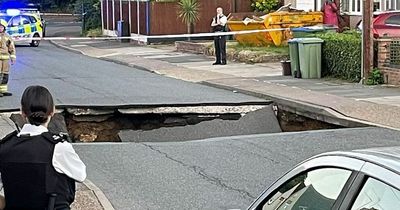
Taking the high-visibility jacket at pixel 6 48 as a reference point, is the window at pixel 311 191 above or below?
below

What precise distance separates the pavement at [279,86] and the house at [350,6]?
4491mm

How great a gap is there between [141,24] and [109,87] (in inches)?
832

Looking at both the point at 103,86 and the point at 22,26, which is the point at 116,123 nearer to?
the point at 103,86

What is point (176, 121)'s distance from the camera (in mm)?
15766

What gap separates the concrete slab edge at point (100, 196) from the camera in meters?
8.05

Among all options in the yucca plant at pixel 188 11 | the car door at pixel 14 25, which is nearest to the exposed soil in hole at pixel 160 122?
the yucca plant at pixel 188 11

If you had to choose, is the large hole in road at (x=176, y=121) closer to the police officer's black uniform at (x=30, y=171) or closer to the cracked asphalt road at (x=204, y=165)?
the cracked asphalt road at (x=204, y=165)

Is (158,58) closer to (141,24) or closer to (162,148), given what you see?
(141,24)

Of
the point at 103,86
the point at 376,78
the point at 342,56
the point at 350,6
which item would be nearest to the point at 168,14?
the point at 350,6

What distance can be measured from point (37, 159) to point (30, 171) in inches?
3.5

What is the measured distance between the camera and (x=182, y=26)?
1548 inches

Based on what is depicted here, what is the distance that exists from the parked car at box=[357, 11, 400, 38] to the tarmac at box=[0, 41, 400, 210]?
2136 mm

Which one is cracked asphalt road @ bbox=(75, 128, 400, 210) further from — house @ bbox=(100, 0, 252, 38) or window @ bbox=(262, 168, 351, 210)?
house @ bbox=(100, 0, 252, 38)

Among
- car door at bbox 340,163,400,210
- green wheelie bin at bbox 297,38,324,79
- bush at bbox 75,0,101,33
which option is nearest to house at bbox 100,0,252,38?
bush at bbox 75,0,101,33
